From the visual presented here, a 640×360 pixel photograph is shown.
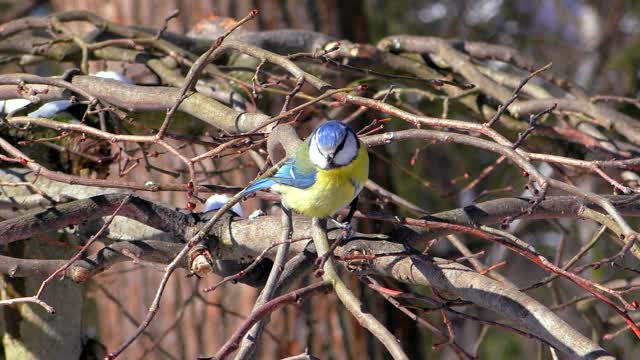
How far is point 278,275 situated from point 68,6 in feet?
8.87

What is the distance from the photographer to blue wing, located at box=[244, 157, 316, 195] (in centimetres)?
193

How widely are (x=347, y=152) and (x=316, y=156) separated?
0.25ft

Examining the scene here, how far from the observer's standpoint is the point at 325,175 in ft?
6.77

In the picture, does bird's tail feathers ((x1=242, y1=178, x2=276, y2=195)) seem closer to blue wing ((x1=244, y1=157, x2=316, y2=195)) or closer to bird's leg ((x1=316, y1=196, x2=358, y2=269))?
blue wing ((x1=244, y1=157, x2=316, y2=195))

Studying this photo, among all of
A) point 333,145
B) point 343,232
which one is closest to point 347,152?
point 333,145

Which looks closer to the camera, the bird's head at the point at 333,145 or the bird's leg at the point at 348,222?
the bird's leg at the point at 348,222

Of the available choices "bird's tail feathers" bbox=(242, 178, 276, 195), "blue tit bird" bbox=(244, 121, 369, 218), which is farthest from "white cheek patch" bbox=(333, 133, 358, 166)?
"bird's tail feathers" bbox=(242, 178, 276, 195)

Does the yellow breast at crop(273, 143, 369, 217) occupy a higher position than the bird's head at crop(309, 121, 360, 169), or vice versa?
the bird's head at crop(309, 121, 360, 169)

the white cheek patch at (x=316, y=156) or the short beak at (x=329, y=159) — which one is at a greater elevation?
the short beak at (x=329, y=159)

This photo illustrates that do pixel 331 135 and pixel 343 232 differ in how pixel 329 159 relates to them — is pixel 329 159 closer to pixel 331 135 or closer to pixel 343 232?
pixel 331 135

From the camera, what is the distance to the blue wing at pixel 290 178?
1.93 metres

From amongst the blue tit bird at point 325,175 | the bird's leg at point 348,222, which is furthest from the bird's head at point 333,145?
the bird's leg at point 348,222

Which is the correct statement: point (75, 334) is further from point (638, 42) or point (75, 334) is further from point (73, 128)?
point (638, 42)

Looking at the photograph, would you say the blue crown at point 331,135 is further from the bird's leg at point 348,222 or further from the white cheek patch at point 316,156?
the bird's leg at point 348,222
